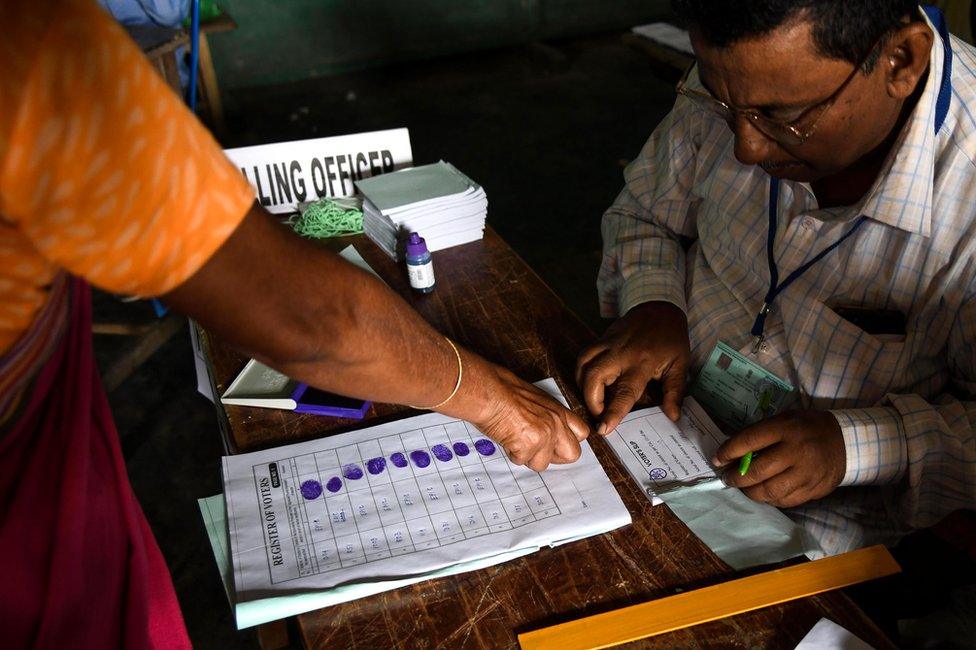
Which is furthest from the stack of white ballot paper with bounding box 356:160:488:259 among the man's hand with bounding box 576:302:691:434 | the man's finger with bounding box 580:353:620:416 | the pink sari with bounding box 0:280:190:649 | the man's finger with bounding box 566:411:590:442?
the pink sari with bounding box 0:280:190:649

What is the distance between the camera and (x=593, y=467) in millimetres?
1202

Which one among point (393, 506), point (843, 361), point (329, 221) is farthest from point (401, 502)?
point (329, 221)

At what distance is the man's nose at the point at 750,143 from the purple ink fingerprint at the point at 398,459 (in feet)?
2.41

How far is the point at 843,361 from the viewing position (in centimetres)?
133

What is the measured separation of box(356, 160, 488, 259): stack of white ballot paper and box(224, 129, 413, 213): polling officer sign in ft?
0.36

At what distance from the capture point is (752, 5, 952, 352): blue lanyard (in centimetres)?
118

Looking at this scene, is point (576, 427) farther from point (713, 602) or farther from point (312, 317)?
point (312, 317)

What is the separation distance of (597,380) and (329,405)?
46 cm

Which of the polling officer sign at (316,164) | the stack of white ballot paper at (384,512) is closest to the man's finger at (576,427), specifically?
the stack of white ballot paper at (384,512)

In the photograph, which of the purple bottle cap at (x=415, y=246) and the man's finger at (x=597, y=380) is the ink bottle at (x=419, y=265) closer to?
the purple bottle cap at (x=415, y=246)

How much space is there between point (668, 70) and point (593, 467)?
7.70 ft

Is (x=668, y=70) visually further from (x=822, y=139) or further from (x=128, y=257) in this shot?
(x=128, y=257)

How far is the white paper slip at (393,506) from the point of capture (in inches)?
40.5

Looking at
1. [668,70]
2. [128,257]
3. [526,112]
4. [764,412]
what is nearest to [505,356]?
[764,412]
